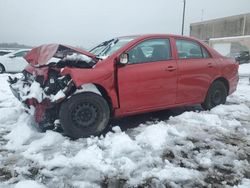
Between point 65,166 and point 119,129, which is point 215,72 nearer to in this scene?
point 119,129

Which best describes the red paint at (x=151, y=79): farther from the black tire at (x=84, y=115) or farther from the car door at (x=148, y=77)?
the black tire at (x=84, y=115)

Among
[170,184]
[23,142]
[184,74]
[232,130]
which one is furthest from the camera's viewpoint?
[184,74]

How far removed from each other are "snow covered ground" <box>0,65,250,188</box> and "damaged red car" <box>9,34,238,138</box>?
1.10 feet

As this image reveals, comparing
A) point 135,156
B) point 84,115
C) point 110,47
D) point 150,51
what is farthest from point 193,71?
point 135,156

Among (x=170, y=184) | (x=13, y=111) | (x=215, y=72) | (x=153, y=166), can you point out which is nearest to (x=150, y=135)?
(x=153, y=166)

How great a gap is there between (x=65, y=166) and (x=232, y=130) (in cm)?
301

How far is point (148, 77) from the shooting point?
534 centimetres

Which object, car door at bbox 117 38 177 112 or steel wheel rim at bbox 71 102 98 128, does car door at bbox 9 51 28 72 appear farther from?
steel wheel rim at bbox 71 102 98 128

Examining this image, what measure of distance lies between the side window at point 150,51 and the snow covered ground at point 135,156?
114 centimetres

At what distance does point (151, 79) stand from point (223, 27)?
5033 centimetres

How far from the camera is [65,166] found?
12.7ft

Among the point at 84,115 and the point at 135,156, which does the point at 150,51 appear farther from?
the point at 135,156

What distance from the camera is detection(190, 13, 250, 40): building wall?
4632 centimetres

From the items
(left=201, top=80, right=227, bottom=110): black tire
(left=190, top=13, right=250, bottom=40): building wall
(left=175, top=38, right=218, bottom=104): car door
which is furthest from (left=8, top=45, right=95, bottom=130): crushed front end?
(left=190, top=13, right=250, bottom=40): building wall
